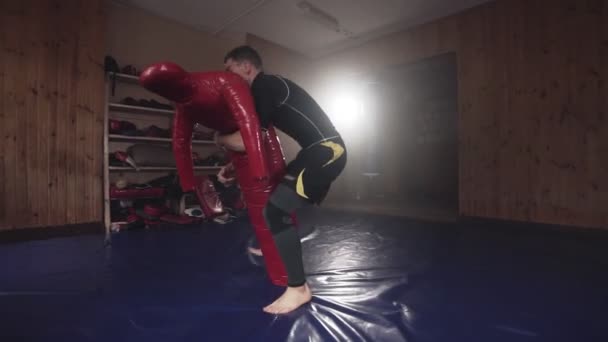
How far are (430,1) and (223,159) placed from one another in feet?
11.5

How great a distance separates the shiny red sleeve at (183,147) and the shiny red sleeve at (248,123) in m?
0.33

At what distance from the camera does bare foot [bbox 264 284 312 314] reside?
1.35m

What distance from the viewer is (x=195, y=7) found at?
3.82 meters

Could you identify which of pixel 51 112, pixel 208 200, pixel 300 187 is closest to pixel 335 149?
pixel 300 187

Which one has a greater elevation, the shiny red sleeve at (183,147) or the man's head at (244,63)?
the man's head at (244,63)

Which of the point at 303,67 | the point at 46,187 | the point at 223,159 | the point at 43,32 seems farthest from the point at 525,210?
the point at 43,32

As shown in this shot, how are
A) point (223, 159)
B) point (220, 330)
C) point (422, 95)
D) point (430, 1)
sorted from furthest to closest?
1. point (422, 95)
2. point (223, 159)
3. point (430, 1)
4. point (220, 330)

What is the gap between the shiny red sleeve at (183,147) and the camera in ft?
4.90

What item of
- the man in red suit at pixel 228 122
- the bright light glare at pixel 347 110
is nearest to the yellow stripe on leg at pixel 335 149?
the man in red suit at pixel 228 122

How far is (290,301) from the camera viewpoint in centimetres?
138

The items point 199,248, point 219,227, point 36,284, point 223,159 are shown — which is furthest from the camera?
point 223,159

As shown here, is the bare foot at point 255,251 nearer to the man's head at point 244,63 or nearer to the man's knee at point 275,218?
the man's knee at point 275,218

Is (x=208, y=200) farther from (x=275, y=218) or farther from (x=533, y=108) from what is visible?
(x=533, y=108)

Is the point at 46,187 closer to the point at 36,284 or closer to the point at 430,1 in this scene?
the point at 36,284
